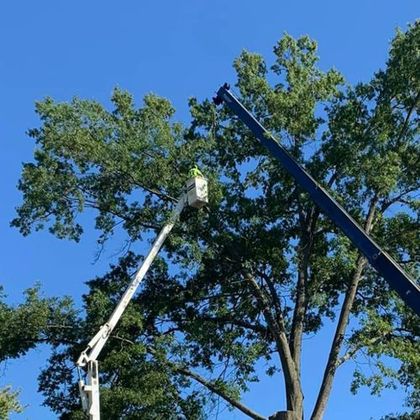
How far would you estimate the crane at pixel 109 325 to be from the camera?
48.9 feet

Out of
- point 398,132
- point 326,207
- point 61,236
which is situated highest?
point 398,132

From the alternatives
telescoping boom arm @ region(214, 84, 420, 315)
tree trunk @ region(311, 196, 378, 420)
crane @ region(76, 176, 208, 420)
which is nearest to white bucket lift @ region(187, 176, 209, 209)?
crane @ region(76, 176, 208, 420)

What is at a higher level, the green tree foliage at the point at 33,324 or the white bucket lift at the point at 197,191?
the white bucket lift at the point at 197,191

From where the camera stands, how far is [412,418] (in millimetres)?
21422

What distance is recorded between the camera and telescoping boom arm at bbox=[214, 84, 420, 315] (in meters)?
14.0

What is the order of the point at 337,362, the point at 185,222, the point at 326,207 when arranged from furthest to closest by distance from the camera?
the point at 185,222
the point at 337,362
the point at 326,207

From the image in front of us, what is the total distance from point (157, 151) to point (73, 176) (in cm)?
255

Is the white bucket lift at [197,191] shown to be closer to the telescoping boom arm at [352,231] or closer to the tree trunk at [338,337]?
the telescoping boom arm at [352,231]

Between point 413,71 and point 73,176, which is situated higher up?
point 413,71

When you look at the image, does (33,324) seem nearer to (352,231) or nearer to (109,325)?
(109,325)

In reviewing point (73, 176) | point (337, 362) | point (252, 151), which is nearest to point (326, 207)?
point (337, 362)

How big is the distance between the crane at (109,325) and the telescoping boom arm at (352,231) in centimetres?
202

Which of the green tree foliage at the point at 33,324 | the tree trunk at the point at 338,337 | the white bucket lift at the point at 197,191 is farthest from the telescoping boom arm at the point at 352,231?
the green tree foliage at the point at 33,324

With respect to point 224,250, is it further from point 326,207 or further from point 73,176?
point 326,207
